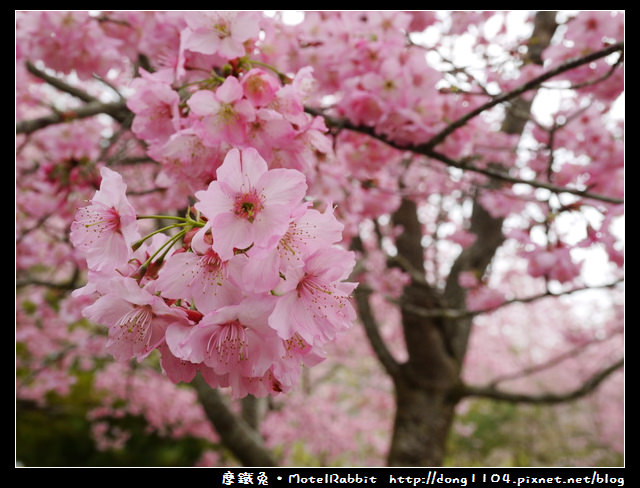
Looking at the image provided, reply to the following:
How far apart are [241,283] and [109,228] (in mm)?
298

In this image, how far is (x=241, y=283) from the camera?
2.50ft

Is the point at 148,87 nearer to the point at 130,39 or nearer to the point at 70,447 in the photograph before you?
the point at 130,39

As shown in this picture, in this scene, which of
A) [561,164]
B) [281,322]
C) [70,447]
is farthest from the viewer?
[70,447]

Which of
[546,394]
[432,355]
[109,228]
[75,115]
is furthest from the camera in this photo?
[432,355]

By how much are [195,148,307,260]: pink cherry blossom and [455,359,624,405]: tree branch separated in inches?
112

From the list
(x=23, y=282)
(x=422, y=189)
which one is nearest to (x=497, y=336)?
(x=422, y=189)

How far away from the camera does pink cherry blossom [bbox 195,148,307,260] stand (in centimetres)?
74

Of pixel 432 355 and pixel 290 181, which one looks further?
pixel 432 355

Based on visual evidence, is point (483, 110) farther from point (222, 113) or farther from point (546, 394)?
point (546, 394)

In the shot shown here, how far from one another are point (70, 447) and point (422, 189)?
494cm

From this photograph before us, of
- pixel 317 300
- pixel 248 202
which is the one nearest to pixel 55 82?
pixel 248 202

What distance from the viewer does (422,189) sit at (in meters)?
3.86

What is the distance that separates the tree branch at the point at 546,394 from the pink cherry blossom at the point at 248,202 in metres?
2.84
